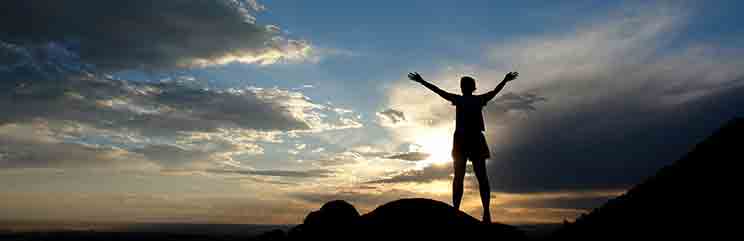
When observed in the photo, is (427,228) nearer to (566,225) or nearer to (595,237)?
(595,237)

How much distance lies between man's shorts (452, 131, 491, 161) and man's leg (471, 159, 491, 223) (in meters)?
0.14

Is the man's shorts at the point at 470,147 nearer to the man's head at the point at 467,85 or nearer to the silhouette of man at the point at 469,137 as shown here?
the silhouette of man at the point at 469,137

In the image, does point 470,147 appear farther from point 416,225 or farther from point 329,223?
point 329,223

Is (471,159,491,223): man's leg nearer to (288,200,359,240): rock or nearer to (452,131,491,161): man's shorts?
(452,131,491,161): man's shorts

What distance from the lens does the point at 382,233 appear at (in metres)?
11.1

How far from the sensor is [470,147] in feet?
38.7

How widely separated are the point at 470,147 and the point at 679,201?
5.68 meters

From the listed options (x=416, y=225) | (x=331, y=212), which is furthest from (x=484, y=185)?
(x=331, y=212)

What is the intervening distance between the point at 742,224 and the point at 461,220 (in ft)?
18.9

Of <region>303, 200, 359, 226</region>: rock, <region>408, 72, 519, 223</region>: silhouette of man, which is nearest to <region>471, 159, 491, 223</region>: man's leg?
<region>408, 72, 519, 223</region>: silhouette of man

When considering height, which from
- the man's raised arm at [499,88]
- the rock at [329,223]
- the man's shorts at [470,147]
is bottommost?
the rock at [329,223]

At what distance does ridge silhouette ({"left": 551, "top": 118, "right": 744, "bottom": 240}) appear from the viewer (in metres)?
11.3

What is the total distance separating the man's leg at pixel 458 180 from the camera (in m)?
11.8

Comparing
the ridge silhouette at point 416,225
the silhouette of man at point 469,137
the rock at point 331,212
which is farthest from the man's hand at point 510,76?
the rock at point 331,212
